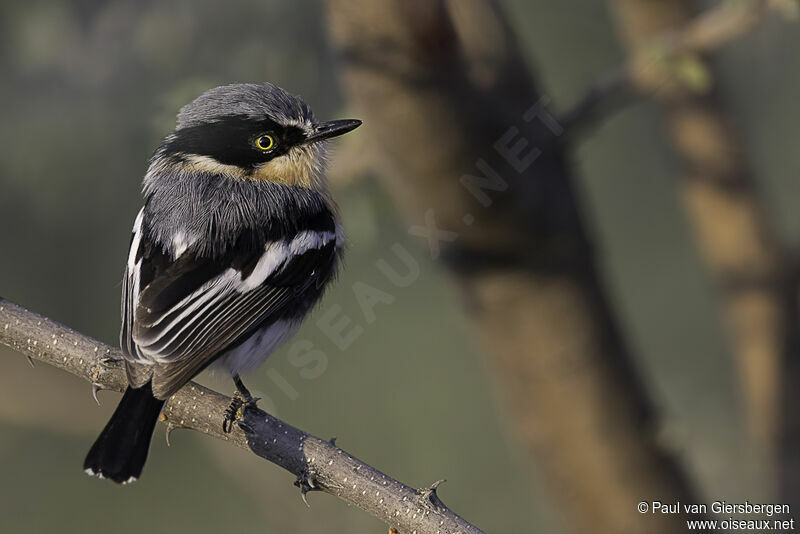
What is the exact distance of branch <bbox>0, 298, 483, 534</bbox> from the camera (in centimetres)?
225

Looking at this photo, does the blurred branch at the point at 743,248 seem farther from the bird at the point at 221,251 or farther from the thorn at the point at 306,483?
the thorn at the point at 306,483

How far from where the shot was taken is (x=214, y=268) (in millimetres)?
2961

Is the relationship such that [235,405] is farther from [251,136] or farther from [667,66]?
[667,66]

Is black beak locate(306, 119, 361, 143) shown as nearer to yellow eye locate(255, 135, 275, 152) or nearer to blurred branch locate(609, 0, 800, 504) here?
yellow eye locate(255, 135, 275, 152)

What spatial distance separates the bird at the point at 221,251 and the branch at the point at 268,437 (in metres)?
0.07

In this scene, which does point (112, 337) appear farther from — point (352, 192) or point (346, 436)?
point (352, 192)

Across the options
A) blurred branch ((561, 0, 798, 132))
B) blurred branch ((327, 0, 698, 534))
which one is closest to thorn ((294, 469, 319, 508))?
blurred branch ((327, 0, 698, 534))

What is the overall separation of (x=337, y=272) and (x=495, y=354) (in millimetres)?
712

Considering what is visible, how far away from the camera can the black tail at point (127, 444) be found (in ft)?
8.96

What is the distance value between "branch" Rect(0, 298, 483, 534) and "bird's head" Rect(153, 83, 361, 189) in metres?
0.80

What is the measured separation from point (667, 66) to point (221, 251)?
1866mm

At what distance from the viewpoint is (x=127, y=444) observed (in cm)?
273

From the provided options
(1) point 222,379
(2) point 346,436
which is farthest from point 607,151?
(1) point 222,379

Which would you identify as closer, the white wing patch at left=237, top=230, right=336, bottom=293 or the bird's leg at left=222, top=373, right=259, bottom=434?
the bird's leg at left=222, top=373, right=259, bottom=434
